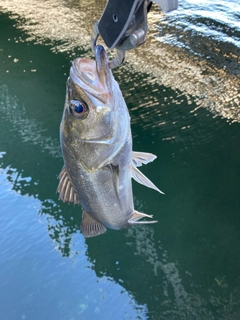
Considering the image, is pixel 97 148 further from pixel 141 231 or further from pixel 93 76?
pixel 141 231

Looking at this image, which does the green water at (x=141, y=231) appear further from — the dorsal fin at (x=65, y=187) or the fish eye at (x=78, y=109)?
the fish eye at (x=78, y=109)

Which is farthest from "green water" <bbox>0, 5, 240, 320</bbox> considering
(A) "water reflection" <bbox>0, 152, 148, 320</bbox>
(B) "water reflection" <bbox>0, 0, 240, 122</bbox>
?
(B) "water reflection" <bbox>0, 0, 240, 122</bbox>

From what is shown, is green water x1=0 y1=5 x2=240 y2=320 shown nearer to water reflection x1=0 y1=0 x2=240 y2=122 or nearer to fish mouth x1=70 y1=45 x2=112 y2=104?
water reflection x1=0 y1=0 x2=240 y2=122

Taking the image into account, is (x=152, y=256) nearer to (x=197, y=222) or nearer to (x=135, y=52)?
(x=197, y=222)

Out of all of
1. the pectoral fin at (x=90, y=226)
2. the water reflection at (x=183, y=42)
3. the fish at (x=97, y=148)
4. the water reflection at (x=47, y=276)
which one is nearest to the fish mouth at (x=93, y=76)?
the fish at (x=97, y=148)

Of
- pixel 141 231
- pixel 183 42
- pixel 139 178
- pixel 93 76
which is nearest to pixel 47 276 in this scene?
pixel 141 231

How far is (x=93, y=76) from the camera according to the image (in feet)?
4.04

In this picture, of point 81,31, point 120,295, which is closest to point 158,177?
point 120,295

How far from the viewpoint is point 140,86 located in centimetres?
Answer: 545

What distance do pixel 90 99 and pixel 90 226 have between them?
545 mm

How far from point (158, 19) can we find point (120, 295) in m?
5.00

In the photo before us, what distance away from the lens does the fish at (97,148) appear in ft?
4.05

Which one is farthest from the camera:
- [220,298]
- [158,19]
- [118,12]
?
[158,19]

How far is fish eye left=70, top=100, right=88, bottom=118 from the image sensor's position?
1.29 meters
